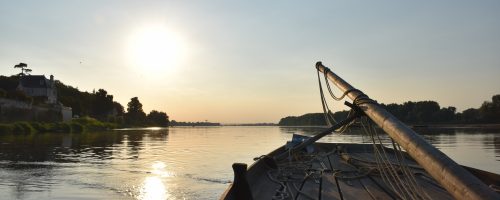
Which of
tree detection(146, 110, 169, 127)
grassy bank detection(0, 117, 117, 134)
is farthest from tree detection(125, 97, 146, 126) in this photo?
grassy bank detection(0, 117, 117, 134)

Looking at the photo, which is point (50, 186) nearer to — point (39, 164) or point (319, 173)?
point (39, 164)

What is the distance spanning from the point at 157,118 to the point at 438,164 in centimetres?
19252

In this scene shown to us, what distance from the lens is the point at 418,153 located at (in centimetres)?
316

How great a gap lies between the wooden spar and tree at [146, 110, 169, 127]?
182801 millimetres

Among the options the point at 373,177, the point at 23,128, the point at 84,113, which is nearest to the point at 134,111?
the point at 84,113

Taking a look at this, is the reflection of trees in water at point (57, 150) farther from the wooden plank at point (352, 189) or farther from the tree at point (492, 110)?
the tree at point (492, 110)

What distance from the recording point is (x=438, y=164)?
2.88m

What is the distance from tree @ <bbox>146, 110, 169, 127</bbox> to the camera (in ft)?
605

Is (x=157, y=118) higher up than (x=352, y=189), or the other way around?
(x=157, y=118)

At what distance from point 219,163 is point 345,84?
63.4 ft

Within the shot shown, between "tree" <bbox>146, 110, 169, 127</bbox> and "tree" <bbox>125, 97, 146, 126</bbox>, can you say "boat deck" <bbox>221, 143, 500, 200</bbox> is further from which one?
"tree" <bbox>146, 110, 169, 127</bbox>

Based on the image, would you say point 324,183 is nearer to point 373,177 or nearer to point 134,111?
point 373,177

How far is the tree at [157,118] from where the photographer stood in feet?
605

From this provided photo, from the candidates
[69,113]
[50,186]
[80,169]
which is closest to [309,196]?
[50,186]
